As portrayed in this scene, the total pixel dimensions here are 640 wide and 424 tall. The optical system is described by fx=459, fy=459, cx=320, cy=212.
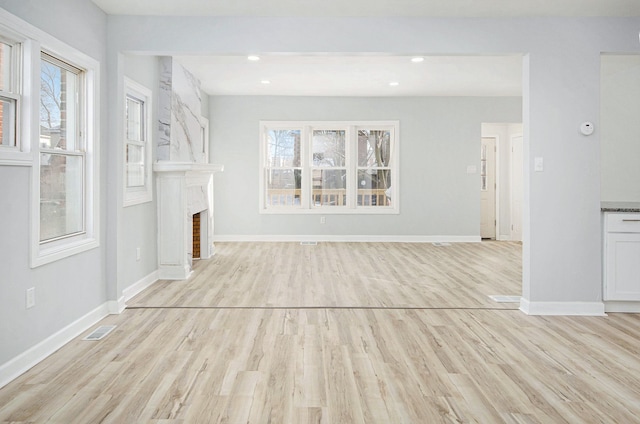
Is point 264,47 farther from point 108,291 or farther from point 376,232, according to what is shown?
point 376,232

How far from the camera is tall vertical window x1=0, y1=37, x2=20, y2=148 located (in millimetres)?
2662

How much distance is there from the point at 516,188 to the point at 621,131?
12.7 ft

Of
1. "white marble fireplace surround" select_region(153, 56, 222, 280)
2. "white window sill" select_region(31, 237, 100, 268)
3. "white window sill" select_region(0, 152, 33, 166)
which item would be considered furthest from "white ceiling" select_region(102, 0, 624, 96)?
"white window sill" select_region(31, 237, 100, 268)

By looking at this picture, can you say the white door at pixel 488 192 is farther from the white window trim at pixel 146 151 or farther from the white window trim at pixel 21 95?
the white window trim at pixel 21 95

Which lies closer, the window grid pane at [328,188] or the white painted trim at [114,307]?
the white painted trim at [114,307]

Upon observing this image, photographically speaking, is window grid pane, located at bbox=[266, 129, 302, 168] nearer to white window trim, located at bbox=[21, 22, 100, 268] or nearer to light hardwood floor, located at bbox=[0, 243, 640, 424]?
light hardwood floor, located at bbox=[0, 243, 640, 424]

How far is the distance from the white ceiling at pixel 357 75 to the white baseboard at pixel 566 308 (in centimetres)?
305

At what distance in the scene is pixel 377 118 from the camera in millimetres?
8352

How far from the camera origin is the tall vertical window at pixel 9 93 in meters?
2.66

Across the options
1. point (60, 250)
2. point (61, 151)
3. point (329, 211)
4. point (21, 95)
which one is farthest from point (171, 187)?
point (329, 211)

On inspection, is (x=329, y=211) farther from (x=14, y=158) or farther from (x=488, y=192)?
(x=14, y=158)

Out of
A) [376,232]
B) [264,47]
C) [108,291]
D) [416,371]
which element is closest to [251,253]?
[376,232]

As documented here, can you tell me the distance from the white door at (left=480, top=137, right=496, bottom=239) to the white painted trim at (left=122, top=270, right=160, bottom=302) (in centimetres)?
638

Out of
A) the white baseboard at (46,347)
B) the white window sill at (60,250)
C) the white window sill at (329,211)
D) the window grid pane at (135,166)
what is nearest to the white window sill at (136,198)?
the window grid pane at (135,166)
